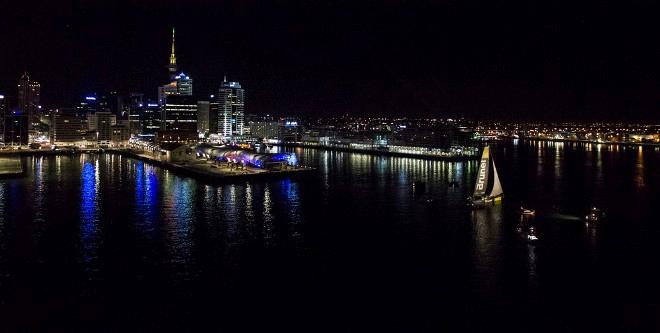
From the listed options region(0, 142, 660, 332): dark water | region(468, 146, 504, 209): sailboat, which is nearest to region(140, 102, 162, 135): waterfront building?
region(0, 142, 660, 332): dark water

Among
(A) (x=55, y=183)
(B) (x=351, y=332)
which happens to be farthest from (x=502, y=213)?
(A) (x=55, y=183)

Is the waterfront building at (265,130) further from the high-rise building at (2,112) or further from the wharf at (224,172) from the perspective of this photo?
the wharf at (224,172)

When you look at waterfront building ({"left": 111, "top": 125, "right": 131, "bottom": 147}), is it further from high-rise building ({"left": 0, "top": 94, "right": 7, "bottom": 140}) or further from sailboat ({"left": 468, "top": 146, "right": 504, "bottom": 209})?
sailboat ({"left": 468, "top": 146, "right": 504, "bottom": 209})

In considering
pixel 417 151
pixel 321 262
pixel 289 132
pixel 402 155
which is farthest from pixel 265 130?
pixel 321 262

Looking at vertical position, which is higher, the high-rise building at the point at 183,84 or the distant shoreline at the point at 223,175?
the high-rise building at the point at 183,84

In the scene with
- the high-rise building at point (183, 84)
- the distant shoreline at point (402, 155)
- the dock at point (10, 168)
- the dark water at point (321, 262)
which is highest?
the high-rise building at point (183, 84)

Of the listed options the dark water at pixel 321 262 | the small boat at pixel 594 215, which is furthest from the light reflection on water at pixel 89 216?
the small boat at pixel 594 215

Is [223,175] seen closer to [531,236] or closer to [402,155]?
[531,236]
